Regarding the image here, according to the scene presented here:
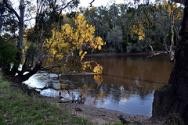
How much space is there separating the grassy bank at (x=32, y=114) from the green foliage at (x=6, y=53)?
11472 millimetres

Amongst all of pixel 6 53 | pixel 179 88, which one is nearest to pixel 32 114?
pixel 179 88

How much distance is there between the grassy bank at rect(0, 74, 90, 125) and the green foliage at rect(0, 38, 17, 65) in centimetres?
1147

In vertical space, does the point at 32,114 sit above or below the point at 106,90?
above

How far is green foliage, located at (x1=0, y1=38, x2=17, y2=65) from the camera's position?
827 inches

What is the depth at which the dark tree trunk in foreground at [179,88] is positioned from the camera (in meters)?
9.78

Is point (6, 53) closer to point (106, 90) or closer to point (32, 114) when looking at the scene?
point (106, 90)

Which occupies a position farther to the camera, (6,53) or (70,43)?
(70,43)

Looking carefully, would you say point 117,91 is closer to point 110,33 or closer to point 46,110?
point 46,110

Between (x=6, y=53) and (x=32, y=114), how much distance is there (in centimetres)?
1335

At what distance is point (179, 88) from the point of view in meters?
9.96

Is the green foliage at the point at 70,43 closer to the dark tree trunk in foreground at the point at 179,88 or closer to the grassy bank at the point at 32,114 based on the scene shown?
the dark tree trunk in foreground at the point at 179,88

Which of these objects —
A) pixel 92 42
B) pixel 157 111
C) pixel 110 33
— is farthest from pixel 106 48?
pixel 157 111

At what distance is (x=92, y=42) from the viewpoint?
3159 cm

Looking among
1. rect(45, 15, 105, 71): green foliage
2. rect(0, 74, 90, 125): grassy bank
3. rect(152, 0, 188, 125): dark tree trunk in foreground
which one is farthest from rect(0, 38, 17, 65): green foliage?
rect(152, 0, 188, 125): dark tree trunk in foreground
